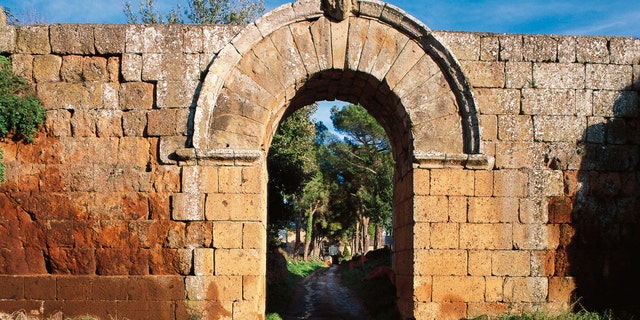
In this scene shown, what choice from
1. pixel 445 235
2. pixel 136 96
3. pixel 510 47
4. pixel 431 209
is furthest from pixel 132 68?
pixel 510 47

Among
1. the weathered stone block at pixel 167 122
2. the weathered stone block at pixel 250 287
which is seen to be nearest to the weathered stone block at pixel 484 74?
the weathered stone block at pixel 167 122

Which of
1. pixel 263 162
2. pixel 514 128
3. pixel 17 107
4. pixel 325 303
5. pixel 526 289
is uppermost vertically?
pixel 17 107

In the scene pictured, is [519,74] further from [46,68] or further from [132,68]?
[46,68]

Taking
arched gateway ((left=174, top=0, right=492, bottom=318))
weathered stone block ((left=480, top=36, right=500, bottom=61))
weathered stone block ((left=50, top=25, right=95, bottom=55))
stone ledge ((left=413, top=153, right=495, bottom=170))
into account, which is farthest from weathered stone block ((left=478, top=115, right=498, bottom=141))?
weathered stone block ((left=50, top=25, right=95, bottom=55))

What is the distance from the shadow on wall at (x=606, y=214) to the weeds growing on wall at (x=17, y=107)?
305 inches

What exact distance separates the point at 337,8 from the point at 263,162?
255 centimetres

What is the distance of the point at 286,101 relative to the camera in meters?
8.58

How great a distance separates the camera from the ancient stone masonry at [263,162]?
7.81 m

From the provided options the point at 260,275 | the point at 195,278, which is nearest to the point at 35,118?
the point at 195,278

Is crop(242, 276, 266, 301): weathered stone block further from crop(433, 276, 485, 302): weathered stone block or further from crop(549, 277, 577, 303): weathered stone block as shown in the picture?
crop(549, 277, 577, 303): weathered stone block

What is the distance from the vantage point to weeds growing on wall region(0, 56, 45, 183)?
7.86m

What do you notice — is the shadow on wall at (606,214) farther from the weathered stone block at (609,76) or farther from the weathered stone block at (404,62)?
the weathered stone block at (404,62)

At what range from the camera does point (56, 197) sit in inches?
314

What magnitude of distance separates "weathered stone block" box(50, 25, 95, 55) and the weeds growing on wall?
0.70 metres
